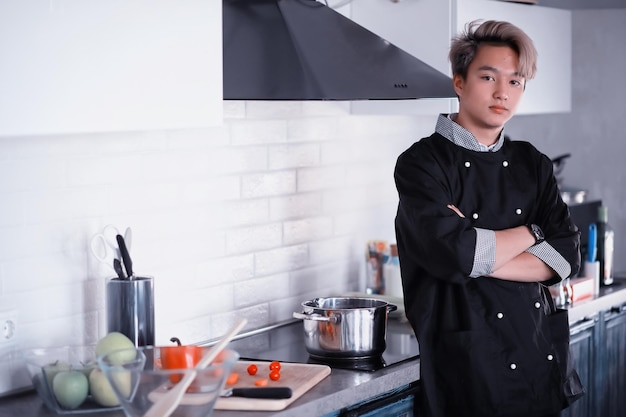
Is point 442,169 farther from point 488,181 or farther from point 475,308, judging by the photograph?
point 475,308

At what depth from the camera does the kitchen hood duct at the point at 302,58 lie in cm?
274

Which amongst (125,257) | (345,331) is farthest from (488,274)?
(125,257)

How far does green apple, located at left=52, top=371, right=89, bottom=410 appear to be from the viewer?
8.00 feet

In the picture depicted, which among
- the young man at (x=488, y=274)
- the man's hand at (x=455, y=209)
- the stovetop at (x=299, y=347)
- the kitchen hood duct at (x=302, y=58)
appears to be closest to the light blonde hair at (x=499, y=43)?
the young man at (x=488, y=274)

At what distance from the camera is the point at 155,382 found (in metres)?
2.19

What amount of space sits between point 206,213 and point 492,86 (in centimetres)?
97

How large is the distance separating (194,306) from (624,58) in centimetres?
258

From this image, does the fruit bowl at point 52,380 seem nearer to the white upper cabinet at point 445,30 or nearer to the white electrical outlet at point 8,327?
the white electrical outlet at point 8,327

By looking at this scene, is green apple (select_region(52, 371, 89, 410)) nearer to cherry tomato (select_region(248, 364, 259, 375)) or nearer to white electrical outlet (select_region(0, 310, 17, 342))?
white electrical outlet (select_region(0, 310, 17, 342))

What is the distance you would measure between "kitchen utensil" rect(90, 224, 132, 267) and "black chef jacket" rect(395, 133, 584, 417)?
774 mm

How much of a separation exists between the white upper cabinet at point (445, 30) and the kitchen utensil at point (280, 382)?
46.3 inches

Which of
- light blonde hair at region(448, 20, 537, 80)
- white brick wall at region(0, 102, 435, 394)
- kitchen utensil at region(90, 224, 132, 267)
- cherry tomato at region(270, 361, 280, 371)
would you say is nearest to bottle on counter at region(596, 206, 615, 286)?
white brick wall at region(0, 102, 435, 394)

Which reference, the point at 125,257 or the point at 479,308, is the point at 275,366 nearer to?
the point at 125,257

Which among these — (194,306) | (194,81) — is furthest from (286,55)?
(194,306)
